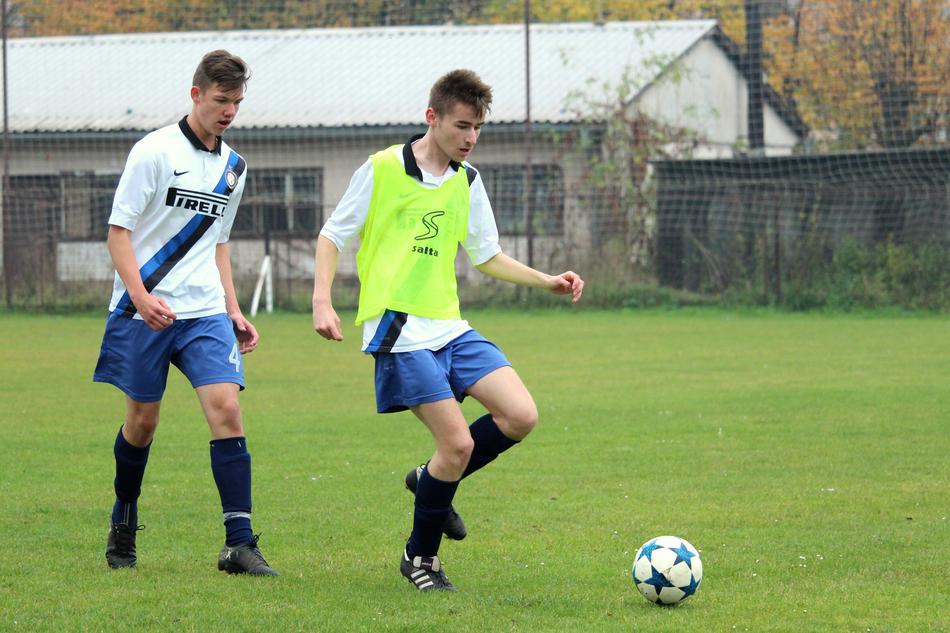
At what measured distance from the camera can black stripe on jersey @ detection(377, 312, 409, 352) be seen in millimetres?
5090

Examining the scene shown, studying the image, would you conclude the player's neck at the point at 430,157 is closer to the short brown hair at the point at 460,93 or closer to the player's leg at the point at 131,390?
the short brown hair at the point at 460,93

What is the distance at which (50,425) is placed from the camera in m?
9.76

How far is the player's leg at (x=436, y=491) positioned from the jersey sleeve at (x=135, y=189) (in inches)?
51.2

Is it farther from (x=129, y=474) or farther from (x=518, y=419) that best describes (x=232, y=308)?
(x=518, y=419)

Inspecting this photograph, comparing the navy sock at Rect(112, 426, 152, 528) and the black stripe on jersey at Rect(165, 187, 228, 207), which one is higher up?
the black stripe on jersey at Rect(165, 187, 228, 207)

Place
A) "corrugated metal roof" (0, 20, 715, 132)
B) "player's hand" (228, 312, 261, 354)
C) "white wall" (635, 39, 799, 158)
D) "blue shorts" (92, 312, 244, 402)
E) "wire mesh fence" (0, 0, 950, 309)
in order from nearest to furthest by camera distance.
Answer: "blue shorts" (92, 312, 244, 402), "player's hand" (228, 312, 261, 354), "wire mesh fence" (0, 0, 950, 309), "white wall" (635, 39, 799, 158), "corrugated metal roof" (0, 20, 715, 132)

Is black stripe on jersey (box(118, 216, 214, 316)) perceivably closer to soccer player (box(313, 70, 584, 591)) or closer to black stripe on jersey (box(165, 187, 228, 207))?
black stripe on jersey (box(165, 187, 228, 207))

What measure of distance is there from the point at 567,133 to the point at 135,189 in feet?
67.6

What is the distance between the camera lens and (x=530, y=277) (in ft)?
18.2

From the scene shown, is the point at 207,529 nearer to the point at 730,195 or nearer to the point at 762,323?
the point at 762,323

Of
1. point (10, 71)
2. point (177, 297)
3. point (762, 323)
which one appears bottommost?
point (762, 323)

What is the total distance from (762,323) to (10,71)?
18.8 metres

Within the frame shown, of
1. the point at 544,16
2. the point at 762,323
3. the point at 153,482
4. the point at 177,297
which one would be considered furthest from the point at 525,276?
the point at 544,16

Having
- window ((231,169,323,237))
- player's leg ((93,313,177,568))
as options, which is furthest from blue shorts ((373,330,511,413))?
window ((231,169,323,237))
